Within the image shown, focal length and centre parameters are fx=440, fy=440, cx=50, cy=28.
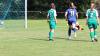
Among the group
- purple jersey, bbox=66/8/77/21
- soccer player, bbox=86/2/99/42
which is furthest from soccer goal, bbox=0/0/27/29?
soccer player, bbox=86/2/99/42

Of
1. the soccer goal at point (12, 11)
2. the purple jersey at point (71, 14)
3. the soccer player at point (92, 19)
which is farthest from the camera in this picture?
the soccer goal at point (12, 11)

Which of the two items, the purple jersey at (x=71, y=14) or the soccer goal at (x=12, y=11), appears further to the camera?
the soccer goal at (x=12, y=11)

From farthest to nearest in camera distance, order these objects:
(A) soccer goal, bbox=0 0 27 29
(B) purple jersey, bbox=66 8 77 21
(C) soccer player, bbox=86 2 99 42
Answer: (A) soccer goal, bbox=0 0 27 29 → (B) purple jersey, bbox=66 8 77 21 → (C) soccer player, bbox=86 2 99 42

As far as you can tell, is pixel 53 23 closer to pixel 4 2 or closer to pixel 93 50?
pixel 93 50

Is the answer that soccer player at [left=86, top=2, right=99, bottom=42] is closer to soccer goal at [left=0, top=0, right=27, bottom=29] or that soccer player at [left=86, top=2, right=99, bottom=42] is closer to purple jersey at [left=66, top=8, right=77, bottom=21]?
purple jersey at [left=66, top=8, right=77, bottom=21]

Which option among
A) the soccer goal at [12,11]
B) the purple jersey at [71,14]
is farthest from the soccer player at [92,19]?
the soccer goal at [12,11]

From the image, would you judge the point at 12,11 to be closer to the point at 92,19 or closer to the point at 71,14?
the point at 71,14

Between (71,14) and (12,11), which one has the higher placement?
(71,14)

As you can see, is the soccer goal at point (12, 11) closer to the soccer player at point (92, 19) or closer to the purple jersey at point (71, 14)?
the purple jersey at point (71, 14)

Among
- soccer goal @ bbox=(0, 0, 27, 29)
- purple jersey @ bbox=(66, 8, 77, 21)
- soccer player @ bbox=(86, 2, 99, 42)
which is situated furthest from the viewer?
soccer goal @ bbox=(0, 0, 27, 29)

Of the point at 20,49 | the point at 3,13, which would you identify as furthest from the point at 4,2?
the point at 20,49

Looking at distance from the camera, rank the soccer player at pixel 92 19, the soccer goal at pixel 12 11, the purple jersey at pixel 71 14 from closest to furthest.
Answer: the soccer player at pixel 92 19 < the purple jersey at pixel 71 14 < the soccer goal at pixel 12 11

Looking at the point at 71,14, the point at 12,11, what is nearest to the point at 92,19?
the point at 71,14

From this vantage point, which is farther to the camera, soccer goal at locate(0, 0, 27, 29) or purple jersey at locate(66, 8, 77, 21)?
soccer goal at locate(0, 0, 27, 29)
